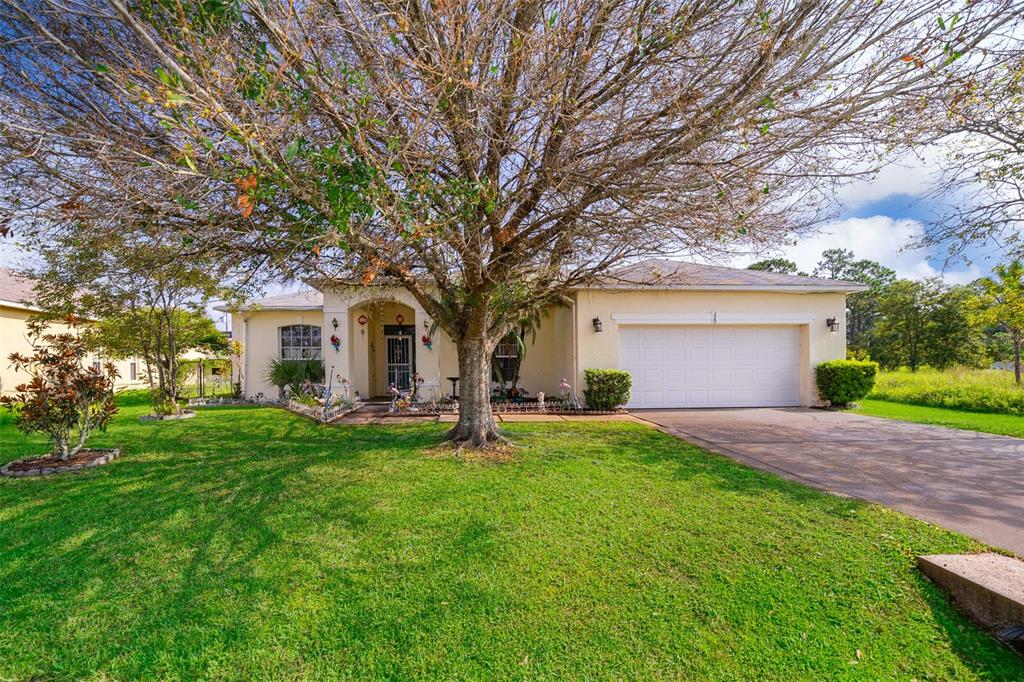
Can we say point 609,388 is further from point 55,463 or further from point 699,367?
point 55,463

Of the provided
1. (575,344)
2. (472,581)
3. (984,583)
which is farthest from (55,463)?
(984,583)

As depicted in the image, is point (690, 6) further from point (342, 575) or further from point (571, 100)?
point (342, 575)

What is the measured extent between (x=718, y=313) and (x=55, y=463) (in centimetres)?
1366

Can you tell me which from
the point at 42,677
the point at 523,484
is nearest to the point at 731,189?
the point at 523,484

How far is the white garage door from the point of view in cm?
1168

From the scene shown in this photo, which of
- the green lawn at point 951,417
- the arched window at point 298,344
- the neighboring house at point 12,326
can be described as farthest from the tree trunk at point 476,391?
the neighboring house at point 12,326

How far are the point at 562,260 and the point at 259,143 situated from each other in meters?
4.45

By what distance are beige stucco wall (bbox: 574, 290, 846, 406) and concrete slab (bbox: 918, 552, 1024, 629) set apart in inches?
322

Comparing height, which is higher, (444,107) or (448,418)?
(444,107)

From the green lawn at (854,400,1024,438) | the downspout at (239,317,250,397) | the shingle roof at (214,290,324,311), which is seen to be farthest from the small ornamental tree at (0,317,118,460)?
the green lawn at (854,400,1024,438)

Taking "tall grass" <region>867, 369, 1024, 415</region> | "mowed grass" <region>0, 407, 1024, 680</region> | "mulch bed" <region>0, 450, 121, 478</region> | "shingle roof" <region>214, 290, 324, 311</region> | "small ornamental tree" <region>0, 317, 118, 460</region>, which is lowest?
"mowed grass" <region>0, 407, 1024, 680</region>

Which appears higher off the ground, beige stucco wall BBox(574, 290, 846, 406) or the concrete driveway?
beige stucco wall BBox(574, 290, 846, 406)

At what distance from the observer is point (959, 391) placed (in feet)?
39.3

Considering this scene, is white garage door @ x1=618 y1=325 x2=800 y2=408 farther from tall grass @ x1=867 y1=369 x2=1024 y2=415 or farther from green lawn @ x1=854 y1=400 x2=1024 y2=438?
tall grass @ x1=867 y1=369 x2=1024 y2=415
